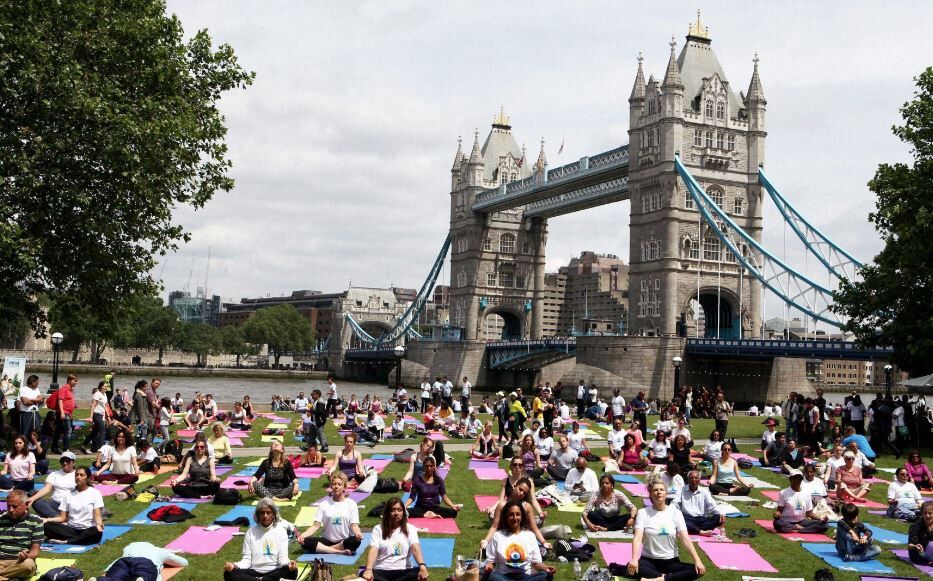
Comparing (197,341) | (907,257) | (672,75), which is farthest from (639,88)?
(197,341)

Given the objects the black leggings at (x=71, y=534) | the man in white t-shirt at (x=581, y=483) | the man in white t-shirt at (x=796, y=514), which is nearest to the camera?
the black leggings at (x=71, y=534)

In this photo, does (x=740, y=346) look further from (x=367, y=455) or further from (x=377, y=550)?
(x=377, y=550)

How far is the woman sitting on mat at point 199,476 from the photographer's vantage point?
17281 mm

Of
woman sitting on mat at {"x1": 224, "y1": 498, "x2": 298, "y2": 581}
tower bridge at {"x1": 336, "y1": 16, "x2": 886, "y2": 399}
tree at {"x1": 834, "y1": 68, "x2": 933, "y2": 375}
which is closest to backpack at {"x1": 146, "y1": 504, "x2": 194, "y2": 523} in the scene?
woman sitting on mat at {"x1": 224, "y1": 498, "x2": 298, "y2": 581}

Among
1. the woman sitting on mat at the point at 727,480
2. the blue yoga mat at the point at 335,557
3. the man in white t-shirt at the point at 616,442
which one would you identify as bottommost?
the blue yoga mat at the point at 335,557

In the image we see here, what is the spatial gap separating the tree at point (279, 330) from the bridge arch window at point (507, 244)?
185ft

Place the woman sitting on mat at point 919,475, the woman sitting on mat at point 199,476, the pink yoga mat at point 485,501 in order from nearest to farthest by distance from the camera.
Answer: the woman sitting on mat at point 199,476
the pink yoga mat at point 485,501
the woman sitting on mat at point 919,475

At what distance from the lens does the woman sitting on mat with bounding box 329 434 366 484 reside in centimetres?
1897

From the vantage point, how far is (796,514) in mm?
15836

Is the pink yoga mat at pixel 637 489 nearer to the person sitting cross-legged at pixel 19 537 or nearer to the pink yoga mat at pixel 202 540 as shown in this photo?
the pink yoga mat at pixel 202 540

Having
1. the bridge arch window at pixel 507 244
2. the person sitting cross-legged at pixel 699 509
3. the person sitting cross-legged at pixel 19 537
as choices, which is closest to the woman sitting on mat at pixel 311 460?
the person sitting cross-legged at pixel 699 509

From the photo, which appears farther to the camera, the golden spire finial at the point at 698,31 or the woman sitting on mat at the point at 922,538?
the golden spire finial at the point at 698,31

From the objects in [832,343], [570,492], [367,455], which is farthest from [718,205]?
[570,492]

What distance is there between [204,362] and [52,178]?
437ft
